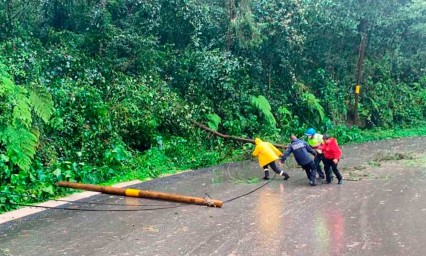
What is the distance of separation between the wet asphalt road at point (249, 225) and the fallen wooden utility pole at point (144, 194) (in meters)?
0.14

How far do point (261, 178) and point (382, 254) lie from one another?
19.9 ft

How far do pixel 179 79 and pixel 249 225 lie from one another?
424 inches

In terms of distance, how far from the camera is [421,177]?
11.7m

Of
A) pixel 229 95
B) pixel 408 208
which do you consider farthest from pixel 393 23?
pixel 408 208

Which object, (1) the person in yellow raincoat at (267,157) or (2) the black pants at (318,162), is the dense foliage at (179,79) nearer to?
(1) the person in yellow raincoat at (267,157)

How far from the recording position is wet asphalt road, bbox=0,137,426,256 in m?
6.37

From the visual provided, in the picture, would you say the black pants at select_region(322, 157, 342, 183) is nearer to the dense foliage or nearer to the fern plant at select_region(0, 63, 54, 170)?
the dense foliage

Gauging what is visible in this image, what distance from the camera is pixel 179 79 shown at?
57.6 feet

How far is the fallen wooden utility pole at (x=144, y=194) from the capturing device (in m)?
8.91

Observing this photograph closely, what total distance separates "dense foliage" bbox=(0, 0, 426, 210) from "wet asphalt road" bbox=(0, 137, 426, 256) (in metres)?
1.84

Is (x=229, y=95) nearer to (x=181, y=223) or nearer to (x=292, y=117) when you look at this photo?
(x=292, y=117)

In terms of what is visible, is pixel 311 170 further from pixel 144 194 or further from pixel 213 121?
pixel 213 121

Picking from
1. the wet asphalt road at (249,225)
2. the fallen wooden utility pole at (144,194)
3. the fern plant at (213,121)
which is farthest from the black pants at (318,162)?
the fern plant at (213,121)

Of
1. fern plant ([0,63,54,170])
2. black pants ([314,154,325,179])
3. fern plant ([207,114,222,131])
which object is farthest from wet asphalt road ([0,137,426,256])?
fern plant ([207,114,222,131])
